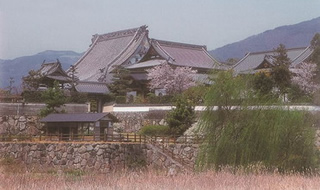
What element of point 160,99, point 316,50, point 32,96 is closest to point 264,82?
point 316,50

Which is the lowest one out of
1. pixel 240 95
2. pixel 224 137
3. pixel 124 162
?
pixel 124 162

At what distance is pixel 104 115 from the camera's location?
15.8 metres

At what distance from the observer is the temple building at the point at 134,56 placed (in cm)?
2519

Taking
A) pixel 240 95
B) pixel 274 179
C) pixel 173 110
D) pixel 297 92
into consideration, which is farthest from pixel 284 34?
pixel 274 179

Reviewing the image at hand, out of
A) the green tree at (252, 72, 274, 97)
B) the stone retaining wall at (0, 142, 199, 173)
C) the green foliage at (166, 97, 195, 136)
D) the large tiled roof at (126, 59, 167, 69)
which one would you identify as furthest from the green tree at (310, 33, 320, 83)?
the large tiled roof at (126, 59, 167, 69)

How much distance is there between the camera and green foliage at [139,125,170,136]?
1662cm

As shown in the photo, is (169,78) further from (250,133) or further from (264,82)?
(250,133)

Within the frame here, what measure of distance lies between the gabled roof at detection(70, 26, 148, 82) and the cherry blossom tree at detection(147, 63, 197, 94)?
236 cm

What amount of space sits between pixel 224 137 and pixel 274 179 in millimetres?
4339

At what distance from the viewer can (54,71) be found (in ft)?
69.2

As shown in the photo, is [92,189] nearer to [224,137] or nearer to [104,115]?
[224,137]

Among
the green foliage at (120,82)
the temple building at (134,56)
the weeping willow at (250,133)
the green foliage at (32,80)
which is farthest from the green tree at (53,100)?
the weeping willow at (250,133)

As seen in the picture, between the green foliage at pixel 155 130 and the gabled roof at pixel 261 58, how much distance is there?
832cm

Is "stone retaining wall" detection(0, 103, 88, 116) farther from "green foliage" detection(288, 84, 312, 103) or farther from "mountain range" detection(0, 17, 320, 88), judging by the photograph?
"green foliage" detection(288, 84, 312, 103)
